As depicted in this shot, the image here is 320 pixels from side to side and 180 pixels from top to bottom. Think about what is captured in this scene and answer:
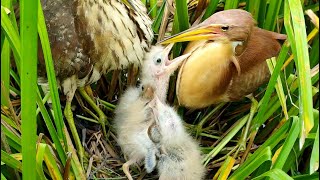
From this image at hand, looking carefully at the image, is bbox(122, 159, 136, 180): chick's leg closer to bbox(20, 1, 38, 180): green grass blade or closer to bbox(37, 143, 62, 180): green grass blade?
Result: bbox(37, 143, 62, 180): green grass blade

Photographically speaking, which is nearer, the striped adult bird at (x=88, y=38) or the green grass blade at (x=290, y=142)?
the green grass blade at (x=290, y=142)

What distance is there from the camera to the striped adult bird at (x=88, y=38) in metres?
1.55

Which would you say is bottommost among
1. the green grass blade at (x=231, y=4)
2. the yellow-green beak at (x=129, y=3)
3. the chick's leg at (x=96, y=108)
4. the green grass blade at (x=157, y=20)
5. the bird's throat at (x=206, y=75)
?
the chick's leg at (x=96, y=108)

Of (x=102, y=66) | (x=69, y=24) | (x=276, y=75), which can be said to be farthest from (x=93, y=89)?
(x=276, y=75)

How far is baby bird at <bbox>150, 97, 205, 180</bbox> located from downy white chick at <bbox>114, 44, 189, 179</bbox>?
0.02 metres

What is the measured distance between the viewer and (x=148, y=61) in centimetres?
166

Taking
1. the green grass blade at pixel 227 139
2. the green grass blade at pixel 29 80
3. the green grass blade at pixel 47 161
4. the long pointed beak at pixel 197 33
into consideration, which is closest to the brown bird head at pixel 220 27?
the long pointed beak at pixel 197 33

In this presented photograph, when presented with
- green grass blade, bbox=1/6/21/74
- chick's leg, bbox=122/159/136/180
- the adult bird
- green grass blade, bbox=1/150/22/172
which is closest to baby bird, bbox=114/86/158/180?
chick's leg, bbox=122/159/136/180

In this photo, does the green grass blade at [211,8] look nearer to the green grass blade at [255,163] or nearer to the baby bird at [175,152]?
the baby bird at [175,152]

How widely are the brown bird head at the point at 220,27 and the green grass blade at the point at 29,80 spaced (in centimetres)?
56

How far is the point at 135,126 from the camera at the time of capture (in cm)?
158

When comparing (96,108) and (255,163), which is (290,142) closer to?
(255,163)

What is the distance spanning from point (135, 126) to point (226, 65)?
0.95 ft

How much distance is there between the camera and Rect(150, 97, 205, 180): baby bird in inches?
58.7
